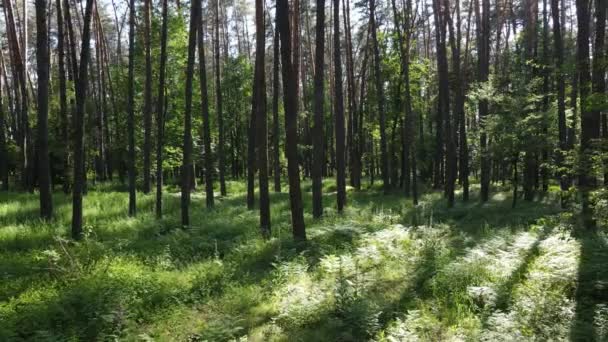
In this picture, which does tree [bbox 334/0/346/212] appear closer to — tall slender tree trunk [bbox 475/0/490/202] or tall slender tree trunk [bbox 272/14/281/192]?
tall slender tree trunk [bbox 272/14/281/192]

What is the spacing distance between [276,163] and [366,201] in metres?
5.21

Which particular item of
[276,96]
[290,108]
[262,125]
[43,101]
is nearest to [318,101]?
[262,125]

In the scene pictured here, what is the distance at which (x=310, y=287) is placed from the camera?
22.2 ft

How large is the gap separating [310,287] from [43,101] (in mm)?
8145

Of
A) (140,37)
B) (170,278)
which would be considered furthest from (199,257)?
(140,37)

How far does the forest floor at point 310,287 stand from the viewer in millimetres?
5395

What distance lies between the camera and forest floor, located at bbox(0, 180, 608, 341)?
5.39 m

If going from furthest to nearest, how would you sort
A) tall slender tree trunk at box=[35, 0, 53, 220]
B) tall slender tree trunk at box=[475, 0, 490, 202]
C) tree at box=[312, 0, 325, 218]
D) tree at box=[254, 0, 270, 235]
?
tall slender tree trunk at box=[475, 0, 490, 202] → tree at box=[312, 0, 325, 218] → tree at box=[254, 0, 270, 235] → tall slender tree trunk at box=[35, 0, 53, 220]

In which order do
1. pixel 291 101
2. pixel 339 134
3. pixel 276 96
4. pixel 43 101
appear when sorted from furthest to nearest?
1. pixel 276 96
2. pixel 339 134
3. pixel 43 101
4. pixel 291 101

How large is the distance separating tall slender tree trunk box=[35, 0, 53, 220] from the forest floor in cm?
126

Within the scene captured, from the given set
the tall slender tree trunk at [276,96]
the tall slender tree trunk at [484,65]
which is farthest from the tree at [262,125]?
the tall slender tree trunk at [484,65]

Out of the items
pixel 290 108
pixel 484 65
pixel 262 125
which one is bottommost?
pixel 262 125

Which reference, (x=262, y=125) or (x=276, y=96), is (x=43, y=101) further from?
(x=276, y=96)

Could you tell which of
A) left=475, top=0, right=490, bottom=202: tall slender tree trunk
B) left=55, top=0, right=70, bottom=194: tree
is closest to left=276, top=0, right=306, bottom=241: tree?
left=55, top=0, right=70, bottom=194: tree
